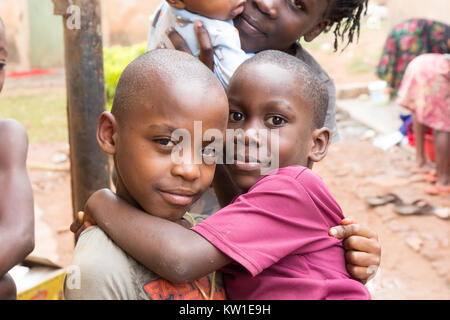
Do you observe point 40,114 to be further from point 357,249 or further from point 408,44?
point 357,249

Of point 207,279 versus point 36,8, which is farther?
point 36,8

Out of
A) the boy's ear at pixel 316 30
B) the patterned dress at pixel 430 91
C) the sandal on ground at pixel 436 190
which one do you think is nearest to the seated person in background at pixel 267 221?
the boy's ear at pixel 316 30

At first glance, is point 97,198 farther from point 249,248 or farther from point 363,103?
point 363,103

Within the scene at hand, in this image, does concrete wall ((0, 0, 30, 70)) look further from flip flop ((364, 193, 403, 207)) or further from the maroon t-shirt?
the maroon t-shirt

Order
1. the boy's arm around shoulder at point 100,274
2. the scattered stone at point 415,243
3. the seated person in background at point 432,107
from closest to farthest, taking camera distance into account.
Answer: the boy's arm around shoulder at point 100,274 < the scattered stone at point 415,243 < the seated person in background at point 432,107

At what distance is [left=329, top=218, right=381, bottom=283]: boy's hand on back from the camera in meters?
1.71

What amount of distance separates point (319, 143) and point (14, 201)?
1137mm

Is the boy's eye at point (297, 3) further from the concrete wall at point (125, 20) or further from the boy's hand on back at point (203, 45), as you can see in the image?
the concrete wall at point (125, 20)

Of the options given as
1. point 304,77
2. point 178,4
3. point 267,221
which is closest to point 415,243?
point 304,77

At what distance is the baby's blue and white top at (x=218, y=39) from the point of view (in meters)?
2.09

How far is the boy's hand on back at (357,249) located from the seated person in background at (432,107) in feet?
15.8
